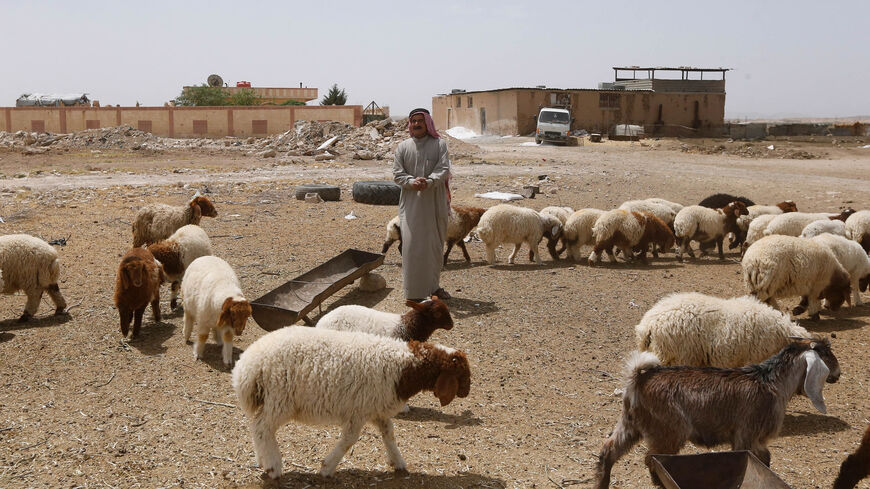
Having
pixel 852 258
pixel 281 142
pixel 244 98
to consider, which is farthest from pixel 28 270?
pixel 244 98

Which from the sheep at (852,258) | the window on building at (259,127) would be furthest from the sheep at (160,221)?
the window on building at (259,127)

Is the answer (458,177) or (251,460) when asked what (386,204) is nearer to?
(458,177)

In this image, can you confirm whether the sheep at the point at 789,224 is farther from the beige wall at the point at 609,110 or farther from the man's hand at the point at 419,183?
the beige wall at the point at 609,110

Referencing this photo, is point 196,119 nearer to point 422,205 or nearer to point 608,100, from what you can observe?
point 608,100

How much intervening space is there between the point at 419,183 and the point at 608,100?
1680 inches

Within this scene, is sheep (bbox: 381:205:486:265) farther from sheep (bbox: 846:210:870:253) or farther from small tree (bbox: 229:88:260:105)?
small tree (bbox: 229:88:260:105)

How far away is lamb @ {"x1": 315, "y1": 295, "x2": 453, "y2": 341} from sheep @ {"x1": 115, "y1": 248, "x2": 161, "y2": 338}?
2.45 m

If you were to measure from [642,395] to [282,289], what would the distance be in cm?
501

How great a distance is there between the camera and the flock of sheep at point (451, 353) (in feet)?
14.3

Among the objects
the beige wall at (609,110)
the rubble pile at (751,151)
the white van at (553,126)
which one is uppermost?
the beige wall at (609,110)

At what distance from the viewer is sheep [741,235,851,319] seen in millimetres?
8125

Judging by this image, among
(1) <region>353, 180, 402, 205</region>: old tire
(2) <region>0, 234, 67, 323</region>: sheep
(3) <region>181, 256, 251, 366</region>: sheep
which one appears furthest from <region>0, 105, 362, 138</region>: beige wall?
(3) <region>181, 256, 251, 366</region>: sheep

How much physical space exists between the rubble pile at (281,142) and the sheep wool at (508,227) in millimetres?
18294

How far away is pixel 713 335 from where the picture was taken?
5.79 meters
